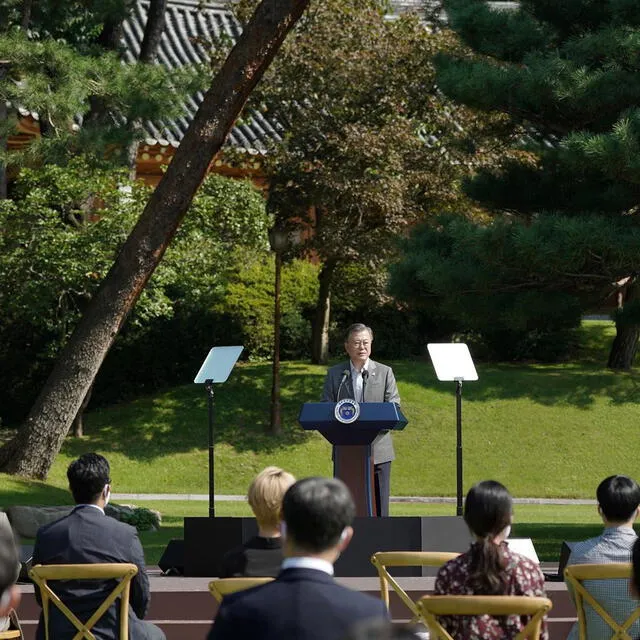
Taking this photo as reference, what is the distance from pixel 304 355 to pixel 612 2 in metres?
10.9

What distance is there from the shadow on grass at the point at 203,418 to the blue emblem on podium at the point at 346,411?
10.5 m

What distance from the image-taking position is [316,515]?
9.29 ft

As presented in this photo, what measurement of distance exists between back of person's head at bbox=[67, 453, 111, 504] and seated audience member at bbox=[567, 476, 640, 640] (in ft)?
5.88

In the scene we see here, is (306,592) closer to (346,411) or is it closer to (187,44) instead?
(346,411)

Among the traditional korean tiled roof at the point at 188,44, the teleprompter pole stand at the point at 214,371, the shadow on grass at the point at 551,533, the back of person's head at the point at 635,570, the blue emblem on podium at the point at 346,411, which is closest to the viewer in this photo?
the back of person's head at the point at 635,570

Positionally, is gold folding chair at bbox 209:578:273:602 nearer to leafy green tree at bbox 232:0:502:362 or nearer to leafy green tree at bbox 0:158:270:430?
leafy green tree at bbox 0:158:270:430

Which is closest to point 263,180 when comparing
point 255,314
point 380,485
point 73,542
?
point 255,314

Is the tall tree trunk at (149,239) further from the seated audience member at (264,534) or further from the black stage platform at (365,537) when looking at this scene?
the seated audience member at (264,534)

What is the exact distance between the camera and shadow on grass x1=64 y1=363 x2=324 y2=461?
18031 mm

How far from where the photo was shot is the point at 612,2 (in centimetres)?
1101

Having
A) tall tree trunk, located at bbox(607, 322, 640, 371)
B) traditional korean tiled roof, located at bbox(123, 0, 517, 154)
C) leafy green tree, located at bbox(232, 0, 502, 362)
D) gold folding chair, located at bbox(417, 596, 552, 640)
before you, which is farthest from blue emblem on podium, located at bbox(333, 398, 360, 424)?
tall tree trunk, located at bbox(607, 322, 640, 371)

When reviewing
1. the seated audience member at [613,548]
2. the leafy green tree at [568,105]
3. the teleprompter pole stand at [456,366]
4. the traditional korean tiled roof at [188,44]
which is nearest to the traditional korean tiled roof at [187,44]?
the traditional korean tiled roof at [188,44]

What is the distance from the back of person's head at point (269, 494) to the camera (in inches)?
160

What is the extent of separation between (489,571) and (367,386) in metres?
4.08
